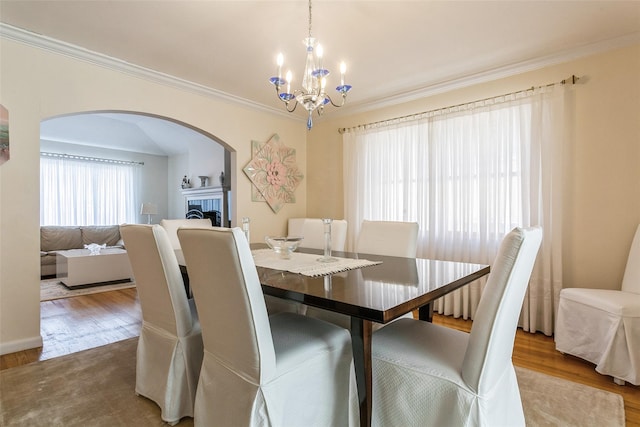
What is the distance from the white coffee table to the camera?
4484 millimetres

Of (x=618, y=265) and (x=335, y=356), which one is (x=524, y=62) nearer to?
(x=618, y=265)

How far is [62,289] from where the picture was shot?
444cm

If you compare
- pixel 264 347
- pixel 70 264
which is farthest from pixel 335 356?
pixel 70 264

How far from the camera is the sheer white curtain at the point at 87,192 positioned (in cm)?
634

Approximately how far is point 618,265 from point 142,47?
424 centimetres

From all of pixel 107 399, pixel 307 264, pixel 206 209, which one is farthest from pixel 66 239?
pixel 307 264

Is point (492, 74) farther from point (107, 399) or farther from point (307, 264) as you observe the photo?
point (107, 399)

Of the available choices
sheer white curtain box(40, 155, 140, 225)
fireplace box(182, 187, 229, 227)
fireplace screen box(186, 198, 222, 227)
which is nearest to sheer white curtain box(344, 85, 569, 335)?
fireplace box(182, 187, 229, 227)

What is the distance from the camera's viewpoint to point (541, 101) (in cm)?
281

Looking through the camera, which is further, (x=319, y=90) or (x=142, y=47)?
(x=142, y=47)

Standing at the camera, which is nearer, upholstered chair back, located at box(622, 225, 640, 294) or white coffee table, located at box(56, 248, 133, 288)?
upholstered chair back, located at box(622, 225, 640, 294)

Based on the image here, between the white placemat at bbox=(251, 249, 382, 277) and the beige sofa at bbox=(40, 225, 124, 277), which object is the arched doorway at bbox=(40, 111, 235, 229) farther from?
the white placemat at bbox=(251, 249, 382, 277)

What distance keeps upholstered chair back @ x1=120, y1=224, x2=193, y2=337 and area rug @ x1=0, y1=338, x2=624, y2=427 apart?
493 mm

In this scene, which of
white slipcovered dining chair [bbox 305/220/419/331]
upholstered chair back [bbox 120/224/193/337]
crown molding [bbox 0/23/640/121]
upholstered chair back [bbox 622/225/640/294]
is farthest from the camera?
crown molding [bbox 0/23/640/121]
